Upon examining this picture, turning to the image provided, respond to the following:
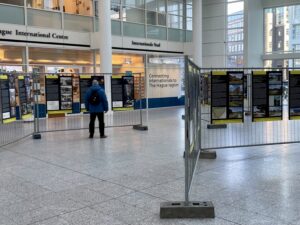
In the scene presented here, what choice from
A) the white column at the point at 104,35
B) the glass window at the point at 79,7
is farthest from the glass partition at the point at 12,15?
the white column at the point at 104,35

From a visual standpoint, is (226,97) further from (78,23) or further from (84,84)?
(78,23)

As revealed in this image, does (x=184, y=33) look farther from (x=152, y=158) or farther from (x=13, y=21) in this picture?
(x=152, y=158)

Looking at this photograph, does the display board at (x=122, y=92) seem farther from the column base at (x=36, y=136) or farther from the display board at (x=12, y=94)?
the display board at (x=12, y=94)

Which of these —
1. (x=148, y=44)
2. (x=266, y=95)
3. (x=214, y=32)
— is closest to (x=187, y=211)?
(x=266, y=95)

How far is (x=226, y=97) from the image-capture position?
801 centimetres

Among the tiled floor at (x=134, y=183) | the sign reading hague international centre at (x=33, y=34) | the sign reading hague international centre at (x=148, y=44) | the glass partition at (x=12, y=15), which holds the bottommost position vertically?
the tiled floor at (x=134, y=183)

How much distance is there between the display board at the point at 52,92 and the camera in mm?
11569

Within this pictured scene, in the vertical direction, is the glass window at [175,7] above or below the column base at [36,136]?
above

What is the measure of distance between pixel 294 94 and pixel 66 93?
6.68 metres

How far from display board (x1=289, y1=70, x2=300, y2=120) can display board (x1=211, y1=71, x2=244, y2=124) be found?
1.21 m

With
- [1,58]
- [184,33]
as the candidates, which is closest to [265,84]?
[1,58]

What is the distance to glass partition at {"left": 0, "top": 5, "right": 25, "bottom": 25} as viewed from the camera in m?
16.0

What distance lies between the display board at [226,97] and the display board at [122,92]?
5.23 meters

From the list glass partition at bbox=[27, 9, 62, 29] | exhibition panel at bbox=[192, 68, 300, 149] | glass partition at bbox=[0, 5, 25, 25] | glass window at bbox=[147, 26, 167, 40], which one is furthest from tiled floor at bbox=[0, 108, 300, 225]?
glass window at bbox=[147, 26, 167, 40]
